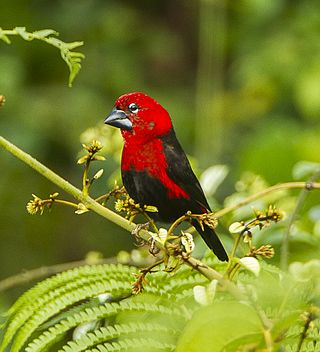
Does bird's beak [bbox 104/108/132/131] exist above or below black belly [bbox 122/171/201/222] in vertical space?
above

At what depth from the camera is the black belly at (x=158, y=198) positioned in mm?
1824

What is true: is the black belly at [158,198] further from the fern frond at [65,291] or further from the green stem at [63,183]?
the green stem at [63,183]

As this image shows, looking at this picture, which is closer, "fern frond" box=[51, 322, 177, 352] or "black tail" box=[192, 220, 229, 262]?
"fern frond" box=[51, 322, 177, 352]

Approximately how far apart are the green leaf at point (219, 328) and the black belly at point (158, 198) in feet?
2.85

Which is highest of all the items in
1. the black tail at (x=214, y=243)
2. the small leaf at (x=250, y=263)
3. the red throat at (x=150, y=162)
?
the red throat at (x=150, y=162)

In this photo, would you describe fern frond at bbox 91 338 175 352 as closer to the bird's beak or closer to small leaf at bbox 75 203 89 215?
small leaf at bbox 75 203 89 215

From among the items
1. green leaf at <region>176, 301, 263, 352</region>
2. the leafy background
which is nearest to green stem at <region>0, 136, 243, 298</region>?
green leaf at <region>176, 301, 263, 352</region>

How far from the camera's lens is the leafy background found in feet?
15.7

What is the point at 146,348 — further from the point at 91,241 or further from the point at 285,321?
the point at 91,241

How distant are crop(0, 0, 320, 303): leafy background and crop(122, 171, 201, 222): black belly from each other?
2.59 metres

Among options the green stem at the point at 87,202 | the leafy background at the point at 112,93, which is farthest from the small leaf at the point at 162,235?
the leafy background at the point at 112,93

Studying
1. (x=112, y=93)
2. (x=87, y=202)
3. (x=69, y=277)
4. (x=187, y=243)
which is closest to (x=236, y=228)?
(x=187, y=243)

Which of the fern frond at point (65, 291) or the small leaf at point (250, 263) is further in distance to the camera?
the fern frond at point (65, 291)

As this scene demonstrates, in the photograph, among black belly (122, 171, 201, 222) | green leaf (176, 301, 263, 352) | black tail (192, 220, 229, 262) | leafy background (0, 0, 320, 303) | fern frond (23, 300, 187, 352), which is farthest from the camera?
leafy background (0, 0, 320, 303)
